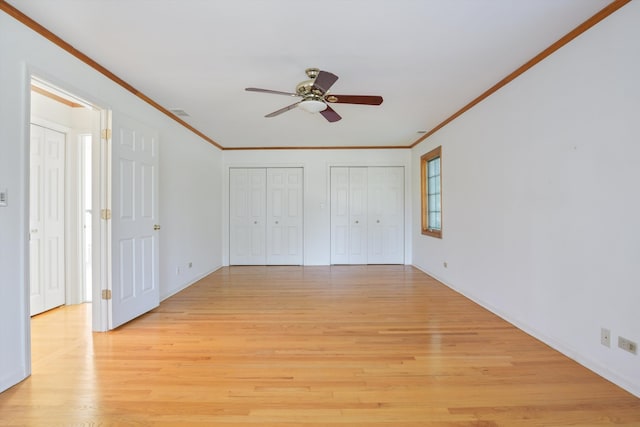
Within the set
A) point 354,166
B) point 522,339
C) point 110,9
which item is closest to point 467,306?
point 522,339

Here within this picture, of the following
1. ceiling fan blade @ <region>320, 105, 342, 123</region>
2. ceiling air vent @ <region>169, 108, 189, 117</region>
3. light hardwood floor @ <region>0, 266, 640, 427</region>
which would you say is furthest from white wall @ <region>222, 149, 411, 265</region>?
ceiling fan blade @ <region>320, 105, 342, 123</region>

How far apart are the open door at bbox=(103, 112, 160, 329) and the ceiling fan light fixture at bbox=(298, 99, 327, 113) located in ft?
5.93

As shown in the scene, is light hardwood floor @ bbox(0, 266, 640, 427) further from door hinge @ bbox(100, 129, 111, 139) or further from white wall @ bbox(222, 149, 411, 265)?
white wall @ bbox(222, 149, 411, 265)

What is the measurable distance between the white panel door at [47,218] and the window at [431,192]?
509 cm

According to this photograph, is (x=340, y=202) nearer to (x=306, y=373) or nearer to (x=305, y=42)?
(x=305, y=42)

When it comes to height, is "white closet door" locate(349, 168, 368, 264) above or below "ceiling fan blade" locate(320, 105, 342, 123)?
below

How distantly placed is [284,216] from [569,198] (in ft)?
15.4

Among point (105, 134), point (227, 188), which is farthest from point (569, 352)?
point (227, 188)

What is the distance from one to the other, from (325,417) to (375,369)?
62cm

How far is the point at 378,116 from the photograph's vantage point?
4.14 m

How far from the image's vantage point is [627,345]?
6.21ft

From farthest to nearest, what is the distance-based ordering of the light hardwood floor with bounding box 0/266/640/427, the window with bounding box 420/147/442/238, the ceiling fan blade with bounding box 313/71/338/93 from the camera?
the window with bounding box 420/147/442/238 < the ceiling fan blade with bounding box 313/71/338/93 < the light hardwood floor with bounding box 0/266/640/427

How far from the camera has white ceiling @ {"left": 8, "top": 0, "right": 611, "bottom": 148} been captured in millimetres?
1954

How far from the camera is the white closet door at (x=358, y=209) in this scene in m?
6.20
